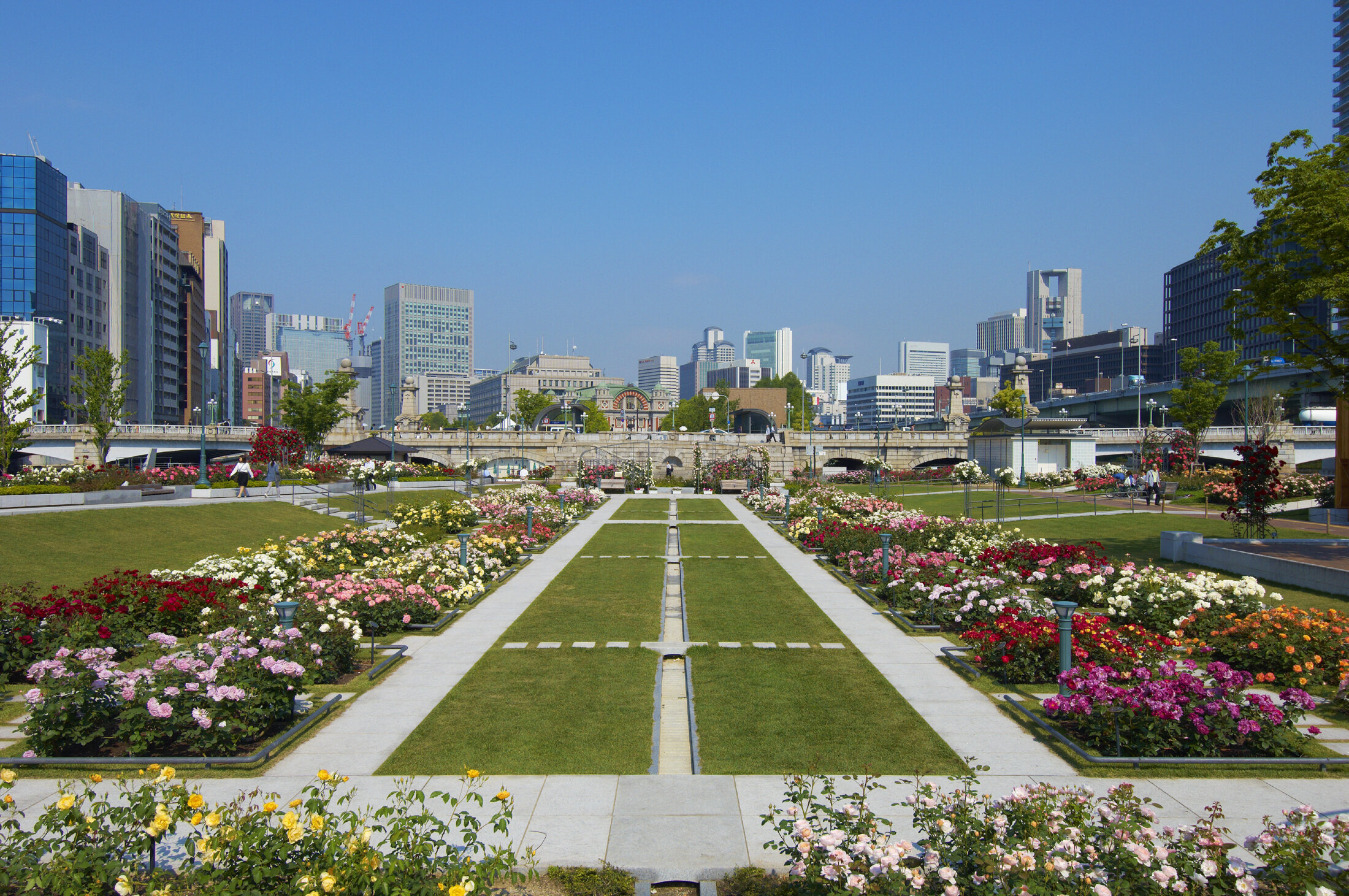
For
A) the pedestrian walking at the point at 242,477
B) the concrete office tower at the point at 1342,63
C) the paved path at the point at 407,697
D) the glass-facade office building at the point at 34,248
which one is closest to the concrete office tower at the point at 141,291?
the glass-facade office building at the point at 34,248

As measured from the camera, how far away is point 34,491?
25.9 m

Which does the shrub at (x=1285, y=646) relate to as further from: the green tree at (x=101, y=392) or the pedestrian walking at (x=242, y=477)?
the green tree at (x=101, y=392)

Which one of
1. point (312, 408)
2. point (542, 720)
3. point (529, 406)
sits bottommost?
point (542, 720)

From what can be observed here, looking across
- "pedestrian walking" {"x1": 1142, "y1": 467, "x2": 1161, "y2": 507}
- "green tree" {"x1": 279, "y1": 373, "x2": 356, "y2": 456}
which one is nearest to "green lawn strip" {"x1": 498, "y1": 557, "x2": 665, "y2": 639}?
"pedestrian walking" {"x1": 1142, "y1": 467, "x2": 1161, "y2": 507}

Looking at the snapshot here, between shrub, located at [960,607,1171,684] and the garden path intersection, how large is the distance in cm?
70

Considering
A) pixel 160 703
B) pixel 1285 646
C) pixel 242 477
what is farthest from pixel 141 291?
pixel 1285 646

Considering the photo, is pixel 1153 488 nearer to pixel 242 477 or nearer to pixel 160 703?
pixel 160 703

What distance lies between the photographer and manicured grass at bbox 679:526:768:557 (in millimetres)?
24031

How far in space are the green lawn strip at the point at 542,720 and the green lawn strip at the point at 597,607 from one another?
130 centimetres

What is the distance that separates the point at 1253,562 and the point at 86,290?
378ft

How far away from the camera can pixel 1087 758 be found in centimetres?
804

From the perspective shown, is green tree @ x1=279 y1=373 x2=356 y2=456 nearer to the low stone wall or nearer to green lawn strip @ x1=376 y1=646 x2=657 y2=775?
green lawn strip @ x1=376 y1=646 x2=657 y2=775

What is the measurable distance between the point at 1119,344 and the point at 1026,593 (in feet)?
566

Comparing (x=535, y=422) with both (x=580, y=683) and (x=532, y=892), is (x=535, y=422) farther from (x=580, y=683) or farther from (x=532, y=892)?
(x=532, y=892)
